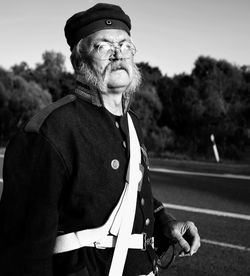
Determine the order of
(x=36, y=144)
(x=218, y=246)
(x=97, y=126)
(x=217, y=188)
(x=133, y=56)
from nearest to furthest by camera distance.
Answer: (x=36, y=144) → (x=97, y=126) → (x=133, y=56) → (x=218, y=246) → (x=217, y=188)

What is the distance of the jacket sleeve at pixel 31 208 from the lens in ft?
5.95

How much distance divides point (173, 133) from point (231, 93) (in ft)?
10.4

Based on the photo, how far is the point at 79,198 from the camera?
76.0 inches

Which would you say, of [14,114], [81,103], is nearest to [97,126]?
[81,103]

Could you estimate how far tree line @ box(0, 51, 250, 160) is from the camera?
63.3 ft

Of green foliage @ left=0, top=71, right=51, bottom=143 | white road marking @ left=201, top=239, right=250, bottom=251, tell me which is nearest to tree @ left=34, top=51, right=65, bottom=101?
green foliage @ left=0, top=71, right=51, bottom=143

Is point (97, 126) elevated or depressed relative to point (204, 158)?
elevated

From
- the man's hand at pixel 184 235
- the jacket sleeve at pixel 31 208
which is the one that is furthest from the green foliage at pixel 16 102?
the jacket sleeve at pixel 31 208

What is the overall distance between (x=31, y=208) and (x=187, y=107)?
71.9 ft

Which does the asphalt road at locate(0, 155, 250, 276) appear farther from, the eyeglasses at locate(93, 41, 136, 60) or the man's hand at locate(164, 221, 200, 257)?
the eyeglasses at locate(93, 41, 136, 60)

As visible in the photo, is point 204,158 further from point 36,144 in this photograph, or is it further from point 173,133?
point 36,144

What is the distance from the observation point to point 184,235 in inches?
95.3

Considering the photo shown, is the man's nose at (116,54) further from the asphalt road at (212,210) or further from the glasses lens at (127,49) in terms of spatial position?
the asphalt road at (212,210)

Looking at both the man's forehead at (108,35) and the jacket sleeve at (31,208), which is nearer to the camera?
the jacket sleeve at (31,208)
